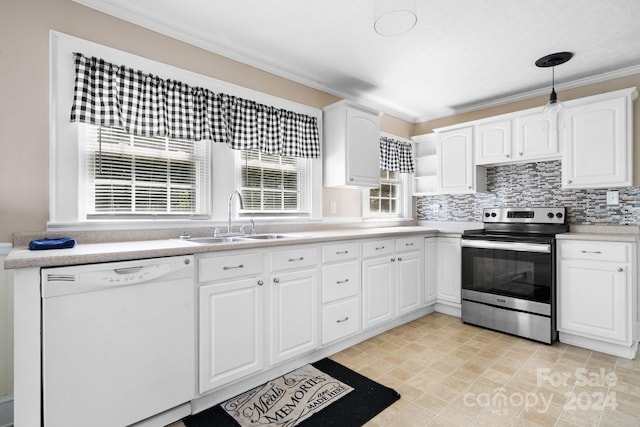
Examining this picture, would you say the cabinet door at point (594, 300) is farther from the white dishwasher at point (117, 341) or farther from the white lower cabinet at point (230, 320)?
the white dishwasher at point (117, 341)

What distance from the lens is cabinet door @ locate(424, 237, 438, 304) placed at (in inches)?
144

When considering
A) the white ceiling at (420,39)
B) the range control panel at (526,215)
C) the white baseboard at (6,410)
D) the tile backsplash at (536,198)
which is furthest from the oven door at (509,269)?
the white baseboard at (6,410)

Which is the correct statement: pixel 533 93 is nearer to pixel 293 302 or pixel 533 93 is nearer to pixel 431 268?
pixel 431 268

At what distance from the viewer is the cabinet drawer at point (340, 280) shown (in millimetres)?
2576

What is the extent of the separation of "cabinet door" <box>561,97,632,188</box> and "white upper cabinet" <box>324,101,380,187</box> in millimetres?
1799

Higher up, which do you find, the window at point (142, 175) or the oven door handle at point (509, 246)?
the window at point (142, 175)

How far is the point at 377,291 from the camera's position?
3045 millimetres

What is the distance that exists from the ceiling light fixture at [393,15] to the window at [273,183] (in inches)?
60.1

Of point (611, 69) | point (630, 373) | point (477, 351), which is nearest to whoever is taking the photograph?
point (630, 373)

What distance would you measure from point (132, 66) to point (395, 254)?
8.78ft

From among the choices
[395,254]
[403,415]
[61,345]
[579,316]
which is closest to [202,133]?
[61,345]

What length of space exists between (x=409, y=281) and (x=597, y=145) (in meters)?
2.10

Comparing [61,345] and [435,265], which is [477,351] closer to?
[435,265]

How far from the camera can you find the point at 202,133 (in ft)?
8.11
